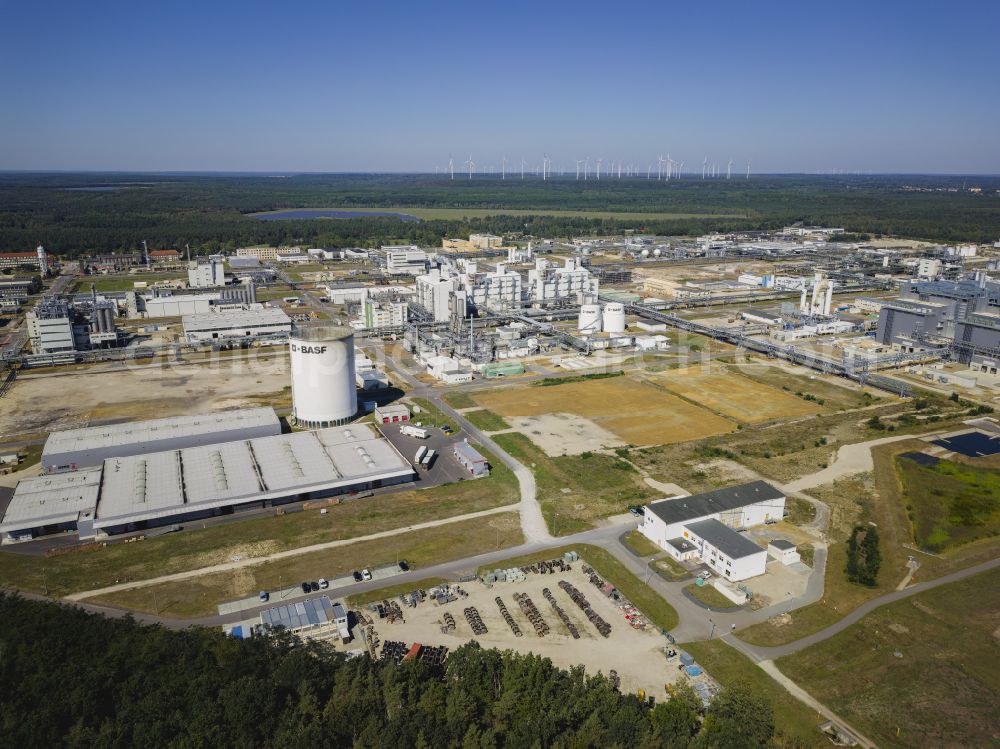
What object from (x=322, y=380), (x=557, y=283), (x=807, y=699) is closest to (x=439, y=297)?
(x=557, y=283)

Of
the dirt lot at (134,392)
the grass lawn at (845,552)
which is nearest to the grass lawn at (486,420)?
the dirt lot at (134,392)

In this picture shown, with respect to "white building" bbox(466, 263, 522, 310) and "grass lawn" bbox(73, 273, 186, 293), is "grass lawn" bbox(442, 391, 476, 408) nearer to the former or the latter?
"white building" bbox(466, 263, 522, 310)

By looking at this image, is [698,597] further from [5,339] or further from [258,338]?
[5,339]

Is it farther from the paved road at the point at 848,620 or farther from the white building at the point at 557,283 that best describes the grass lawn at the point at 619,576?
the white building at the point at 557,283

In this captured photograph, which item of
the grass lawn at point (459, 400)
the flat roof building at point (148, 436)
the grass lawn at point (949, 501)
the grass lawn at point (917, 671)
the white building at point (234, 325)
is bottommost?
the grass lawn at point (917, 671)

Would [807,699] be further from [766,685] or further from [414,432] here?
[414,432]

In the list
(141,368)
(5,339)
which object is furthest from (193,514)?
(5,339)
